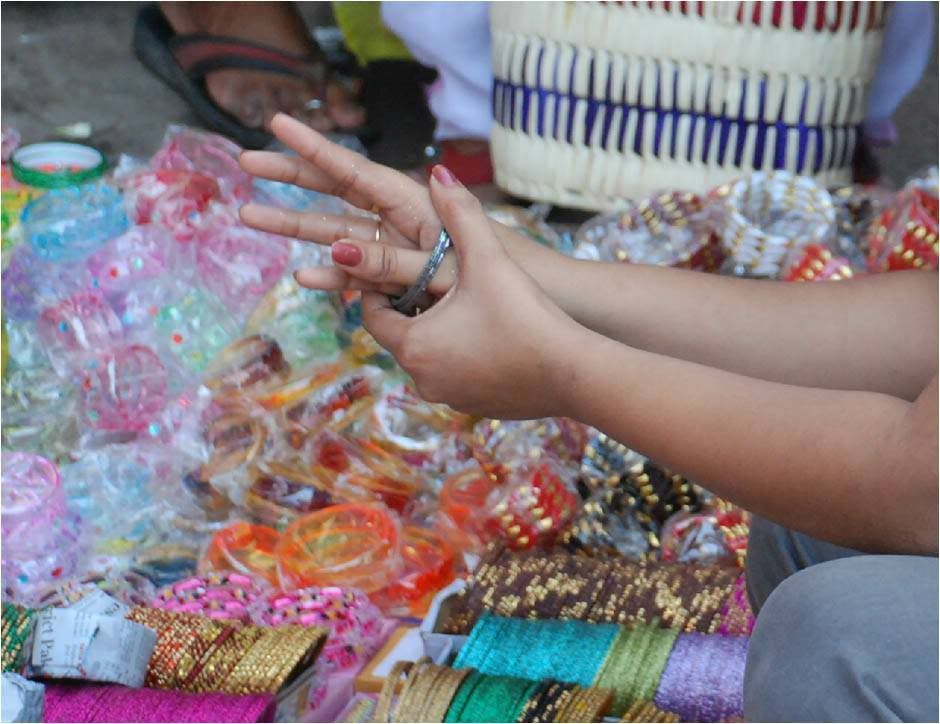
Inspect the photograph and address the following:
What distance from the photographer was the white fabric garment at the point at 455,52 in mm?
2705

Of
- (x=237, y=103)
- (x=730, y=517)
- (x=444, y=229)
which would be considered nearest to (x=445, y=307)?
(x=444, y=229)

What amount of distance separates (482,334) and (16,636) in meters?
0.62

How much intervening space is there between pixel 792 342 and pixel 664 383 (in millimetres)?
299

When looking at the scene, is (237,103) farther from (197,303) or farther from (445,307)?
(445,307)

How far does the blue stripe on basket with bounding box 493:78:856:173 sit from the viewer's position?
240cm

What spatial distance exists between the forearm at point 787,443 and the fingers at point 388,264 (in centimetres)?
29

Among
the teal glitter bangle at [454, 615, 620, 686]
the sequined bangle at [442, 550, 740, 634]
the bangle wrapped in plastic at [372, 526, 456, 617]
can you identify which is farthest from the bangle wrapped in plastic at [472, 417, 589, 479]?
the teal glitter bangle at [454, 615, 620, 686]

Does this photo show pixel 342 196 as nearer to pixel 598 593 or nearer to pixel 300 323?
pixel 598 593

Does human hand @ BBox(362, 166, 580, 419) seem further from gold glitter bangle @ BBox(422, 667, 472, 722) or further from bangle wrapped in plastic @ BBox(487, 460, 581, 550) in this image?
bangle wrapped in plastic @ BBox(487, 460, 581, 550)

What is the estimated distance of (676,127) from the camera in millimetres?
2439

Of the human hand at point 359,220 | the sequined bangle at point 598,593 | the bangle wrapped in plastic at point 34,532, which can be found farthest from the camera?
the bangle wrapped in plastic at point 34,532

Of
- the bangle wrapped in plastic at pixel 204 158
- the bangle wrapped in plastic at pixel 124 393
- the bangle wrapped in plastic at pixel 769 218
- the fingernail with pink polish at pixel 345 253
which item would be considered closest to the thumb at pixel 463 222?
the fingernail with pink polish at pixel 345 253

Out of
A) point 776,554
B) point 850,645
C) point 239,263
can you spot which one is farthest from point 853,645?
point 239,263

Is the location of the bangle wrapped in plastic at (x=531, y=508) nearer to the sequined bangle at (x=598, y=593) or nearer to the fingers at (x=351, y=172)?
the sequined bangle at (x=598, y=593)
